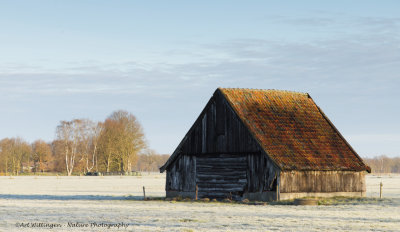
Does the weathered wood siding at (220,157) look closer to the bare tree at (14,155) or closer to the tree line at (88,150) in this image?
the tree line at (88,150)

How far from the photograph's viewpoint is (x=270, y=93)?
40.9 m

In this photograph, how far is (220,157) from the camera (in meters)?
37.9

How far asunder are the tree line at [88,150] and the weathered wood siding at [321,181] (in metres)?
77.4

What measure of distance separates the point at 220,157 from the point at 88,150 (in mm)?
91170

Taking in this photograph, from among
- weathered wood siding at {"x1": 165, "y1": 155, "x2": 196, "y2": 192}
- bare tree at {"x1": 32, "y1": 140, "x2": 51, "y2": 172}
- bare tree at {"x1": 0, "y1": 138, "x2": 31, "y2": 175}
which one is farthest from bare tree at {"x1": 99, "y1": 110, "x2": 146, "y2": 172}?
weathered wood siding at {"x1": 165, "y1": 155, "x2": 196, "y2": 192}

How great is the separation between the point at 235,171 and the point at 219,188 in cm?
156

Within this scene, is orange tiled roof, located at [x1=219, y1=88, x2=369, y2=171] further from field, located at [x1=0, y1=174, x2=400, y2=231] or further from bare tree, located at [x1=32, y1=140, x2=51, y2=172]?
bare tree, located at [x1=32, y1=140, x2=51, y2=172]

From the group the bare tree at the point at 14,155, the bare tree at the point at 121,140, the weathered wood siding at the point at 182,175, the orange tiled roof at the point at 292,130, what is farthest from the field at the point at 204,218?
the bare tree at the point at 14,155

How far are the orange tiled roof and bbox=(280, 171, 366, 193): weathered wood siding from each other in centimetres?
56

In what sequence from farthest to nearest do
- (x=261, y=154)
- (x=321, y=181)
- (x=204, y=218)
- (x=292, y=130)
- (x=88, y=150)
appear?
(x=88, y=150), (x=292, y=130), (x=321, y=181), (x=261, y=154), (x=204, y=218)

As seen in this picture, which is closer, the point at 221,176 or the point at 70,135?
the point at 221,176

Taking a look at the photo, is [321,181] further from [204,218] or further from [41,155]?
[41,155]

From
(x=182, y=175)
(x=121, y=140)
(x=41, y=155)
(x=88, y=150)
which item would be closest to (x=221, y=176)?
(x=182, y=175)

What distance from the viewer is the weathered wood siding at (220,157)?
36.0m
